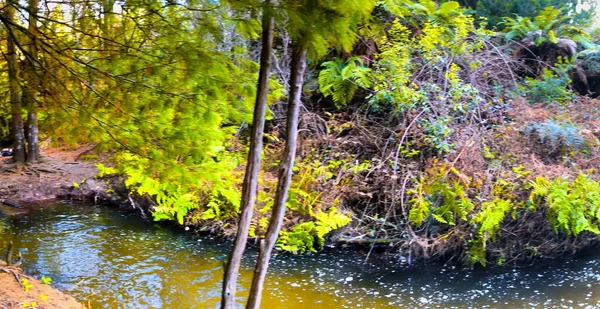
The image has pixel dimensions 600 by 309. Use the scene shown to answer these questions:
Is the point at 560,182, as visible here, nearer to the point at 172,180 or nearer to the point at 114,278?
the point at 172,180

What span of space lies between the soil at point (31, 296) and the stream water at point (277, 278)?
1.24ft

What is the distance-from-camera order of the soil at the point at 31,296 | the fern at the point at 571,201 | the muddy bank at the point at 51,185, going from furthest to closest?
the muddy bank at the point at 51,185 → the fern at the point at 571,201 → the soil at the point at 31,296

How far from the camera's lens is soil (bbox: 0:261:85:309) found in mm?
4594

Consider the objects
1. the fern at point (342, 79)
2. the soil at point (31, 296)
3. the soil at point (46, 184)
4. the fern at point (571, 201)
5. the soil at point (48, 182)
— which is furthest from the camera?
the soil at point (48, 182)

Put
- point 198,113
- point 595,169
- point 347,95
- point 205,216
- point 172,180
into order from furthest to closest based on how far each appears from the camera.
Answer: point 347,95 → point 205,216 → point 595,169 → point 172,180 → point 198,113

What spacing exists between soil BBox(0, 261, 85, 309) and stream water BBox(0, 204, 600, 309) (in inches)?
14.9

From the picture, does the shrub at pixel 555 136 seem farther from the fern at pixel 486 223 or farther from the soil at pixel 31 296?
the soil at pixel 31 296

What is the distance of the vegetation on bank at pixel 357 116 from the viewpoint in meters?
3.57

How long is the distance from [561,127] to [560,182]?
118 centimetres

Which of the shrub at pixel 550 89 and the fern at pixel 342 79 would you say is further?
the shrub at pixel 550 89

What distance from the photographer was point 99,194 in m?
10.3

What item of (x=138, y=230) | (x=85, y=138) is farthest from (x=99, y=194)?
(x=85, y=138)

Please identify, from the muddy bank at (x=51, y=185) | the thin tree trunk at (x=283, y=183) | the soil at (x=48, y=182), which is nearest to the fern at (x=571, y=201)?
the thin tree trunk at (x=283, y=183)

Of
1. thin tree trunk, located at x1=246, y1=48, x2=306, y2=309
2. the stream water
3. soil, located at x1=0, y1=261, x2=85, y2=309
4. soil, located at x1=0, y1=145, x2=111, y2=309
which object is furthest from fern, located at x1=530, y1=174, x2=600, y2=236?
soil, located at x1=0, y1=145, x2=111, y2=309
